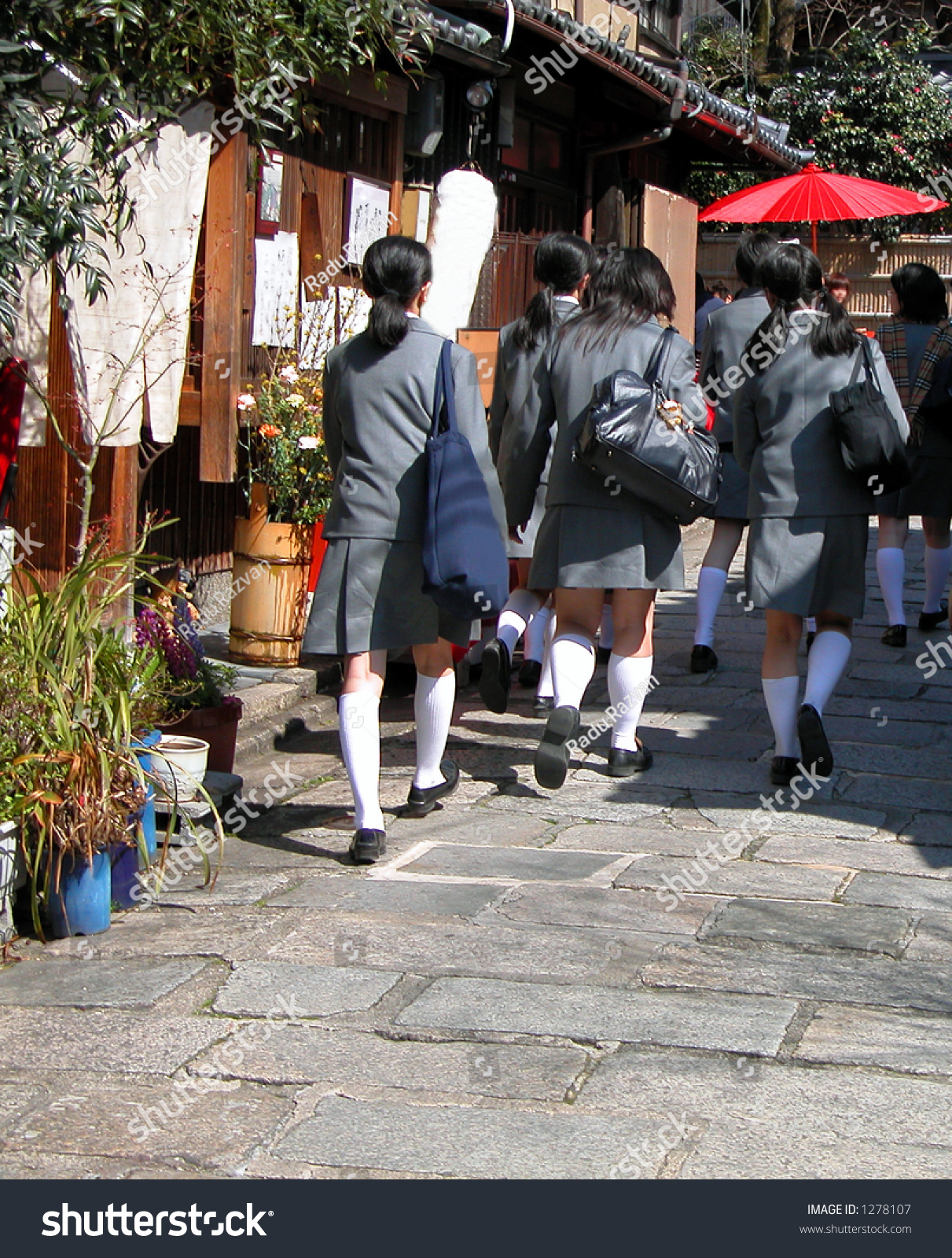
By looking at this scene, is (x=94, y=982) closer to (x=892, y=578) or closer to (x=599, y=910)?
(x=599, y=910)

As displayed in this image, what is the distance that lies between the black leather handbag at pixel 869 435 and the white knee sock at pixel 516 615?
1.70 metres

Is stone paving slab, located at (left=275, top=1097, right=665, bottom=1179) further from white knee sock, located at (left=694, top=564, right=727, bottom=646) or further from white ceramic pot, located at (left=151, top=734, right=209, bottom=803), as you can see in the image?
white knee sock, located at (left=694, top=564, right=727, bottom=646)

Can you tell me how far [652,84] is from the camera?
11.6 meters

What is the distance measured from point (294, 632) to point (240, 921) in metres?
3.11

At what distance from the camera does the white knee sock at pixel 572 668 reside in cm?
594

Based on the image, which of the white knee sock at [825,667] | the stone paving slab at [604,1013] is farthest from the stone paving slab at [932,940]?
the white knee sock at [825,667]

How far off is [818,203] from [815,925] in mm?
8586

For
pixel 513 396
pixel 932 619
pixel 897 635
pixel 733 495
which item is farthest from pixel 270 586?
pixel 932 619

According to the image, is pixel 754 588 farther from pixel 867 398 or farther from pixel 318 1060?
pixel 318 1060

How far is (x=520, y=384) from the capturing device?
A: 653 centimetres

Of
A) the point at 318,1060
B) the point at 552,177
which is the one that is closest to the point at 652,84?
the point at 552,177

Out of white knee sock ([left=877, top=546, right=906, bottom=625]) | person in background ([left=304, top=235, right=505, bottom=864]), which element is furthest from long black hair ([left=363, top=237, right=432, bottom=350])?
white knee sock ([left=877, top=546, right=906, bottom=625])

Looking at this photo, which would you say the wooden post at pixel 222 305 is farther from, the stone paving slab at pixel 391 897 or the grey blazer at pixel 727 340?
the stone paving slab at pixel 391 897

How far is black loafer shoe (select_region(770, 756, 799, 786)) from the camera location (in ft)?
20.0
